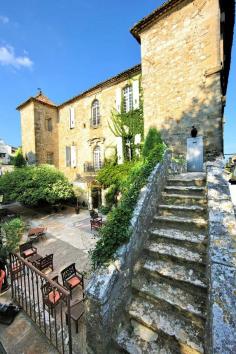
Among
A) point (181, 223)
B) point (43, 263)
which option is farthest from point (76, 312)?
point (181, 223)

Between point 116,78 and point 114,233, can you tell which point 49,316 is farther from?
point 116,78

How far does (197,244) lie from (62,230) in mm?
8899

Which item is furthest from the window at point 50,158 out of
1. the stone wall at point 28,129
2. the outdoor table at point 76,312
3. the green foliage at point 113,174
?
the outdoor table at point 76,312

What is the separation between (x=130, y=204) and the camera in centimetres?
332

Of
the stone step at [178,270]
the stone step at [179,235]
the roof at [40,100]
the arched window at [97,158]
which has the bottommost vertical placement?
the stone step at [178,270]

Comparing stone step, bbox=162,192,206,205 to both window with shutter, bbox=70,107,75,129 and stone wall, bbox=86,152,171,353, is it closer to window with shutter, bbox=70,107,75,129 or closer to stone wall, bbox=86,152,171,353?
stone wall, bbox=86,152,171,353

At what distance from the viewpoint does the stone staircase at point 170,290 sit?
211 centimetres

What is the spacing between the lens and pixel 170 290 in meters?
2.51

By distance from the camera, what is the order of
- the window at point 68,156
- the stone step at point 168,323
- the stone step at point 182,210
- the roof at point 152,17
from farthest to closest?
the window at point 68,156 < the roof at point 152,17 < the stone step at point 182,210 < the stone step at point 168,323

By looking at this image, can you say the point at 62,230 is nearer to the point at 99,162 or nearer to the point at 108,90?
the point at 99,162

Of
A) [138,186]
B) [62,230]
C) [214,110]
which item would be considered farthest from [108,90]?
[138,186]

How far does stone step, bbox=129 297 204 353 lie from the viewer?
6.63ft

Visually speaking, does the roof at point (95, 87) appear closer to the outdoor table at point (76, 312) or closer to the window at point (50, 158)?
the window at point (50, 158)

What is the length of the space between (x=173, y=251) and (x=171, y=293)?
62 centimetres
